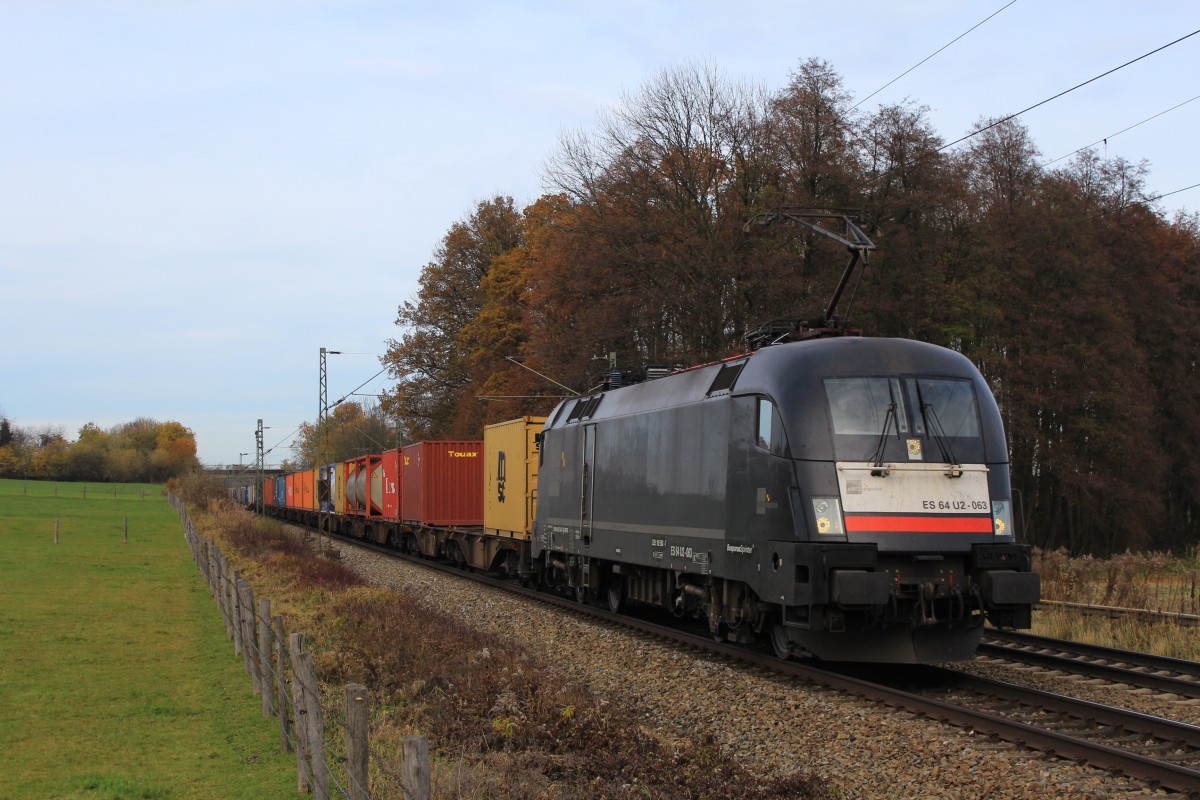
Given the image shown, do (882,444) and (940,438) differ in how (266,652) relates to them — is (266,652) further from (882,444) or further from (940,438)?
(940,438)

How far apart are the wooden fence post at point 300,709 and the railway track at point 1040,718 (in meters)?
5.04

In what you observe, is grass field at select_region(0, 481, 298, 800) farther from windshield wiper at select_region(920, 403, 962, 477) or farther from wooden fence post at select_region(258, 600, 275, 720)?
windshield wiper at select_region(920, 403, 962, 477)

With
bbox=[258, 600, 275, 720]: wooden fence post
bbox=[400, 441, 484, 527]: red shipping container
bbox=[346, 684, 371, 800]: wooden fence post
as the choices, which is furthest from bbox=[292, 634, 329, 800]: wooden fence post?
bbox=[400, 441, 484, 527]: red shipping container

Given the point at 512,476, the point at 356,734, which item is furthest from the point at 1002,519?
the point at 512,476

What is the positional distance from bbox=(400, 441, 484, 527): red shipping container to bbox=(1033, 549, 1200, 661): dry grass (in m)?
14.5

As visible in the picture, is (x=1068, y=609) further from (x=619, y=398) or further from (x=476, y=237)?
(x=476, y=237)

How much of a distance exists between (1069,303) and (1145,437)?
208 inches

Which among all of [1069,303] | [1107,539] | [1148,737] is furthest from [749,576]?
[1107,539]

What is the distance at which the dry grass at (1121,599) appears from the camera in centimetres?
1364

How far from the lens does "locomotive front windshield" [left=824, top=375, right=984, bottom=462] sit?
10758mm

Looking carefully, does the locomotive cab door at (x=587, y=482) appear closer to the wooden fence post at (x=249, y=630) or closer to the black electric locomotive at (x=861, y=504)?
the black electric locomotive at (x=861, y=504)

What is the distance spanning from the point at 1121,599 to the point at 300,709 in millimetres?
12898

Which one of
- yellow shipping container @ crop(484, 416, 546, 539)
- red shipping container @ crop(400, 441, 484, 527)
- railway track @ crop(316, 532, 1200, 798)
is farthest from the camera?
red shipping container @ crop(400, 441, 484, 527)

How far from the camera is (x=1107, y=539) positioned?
40562mm
